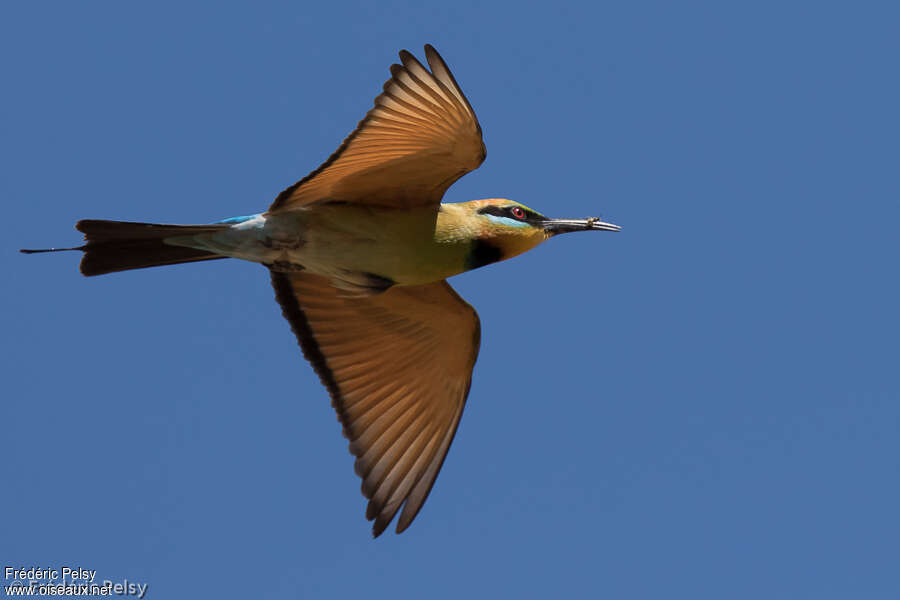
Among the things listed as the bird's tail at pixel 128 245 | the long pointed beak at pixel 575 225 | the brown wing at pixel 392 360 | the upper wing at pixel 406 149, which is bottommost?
the brown wing at pixel 392 360

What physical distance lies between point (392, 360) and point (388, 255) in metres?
1.02

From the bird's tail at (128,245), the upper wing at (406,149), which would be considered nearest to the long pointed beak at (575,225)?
the upper wing at (406,149)

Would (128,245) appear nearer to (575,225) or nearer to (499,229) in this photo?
(499,229)

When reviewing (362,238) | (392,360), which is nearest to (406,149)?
(362,238)

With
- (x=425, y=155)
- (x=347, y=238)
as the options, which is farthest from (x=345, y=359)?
(x=425, y=155)

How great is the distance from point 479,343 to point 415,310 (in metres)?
0.42

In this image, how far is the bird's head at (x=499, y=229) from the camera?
640 cm

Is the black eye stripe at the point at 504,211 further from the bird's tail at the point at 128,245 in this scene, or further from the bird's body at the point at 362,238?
the bird's tail at the point at 128,245

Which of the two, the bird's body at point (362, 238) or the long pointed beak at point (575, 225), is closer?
the bird's body at point (362, 238)

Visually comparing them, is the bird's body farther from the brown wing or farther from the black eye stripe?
the brown wing

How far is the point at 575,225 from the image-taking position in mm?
6840

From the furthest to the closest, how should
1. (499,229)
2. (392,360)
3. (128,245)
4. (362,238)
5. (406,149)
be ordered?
(392,360), (499,229), (362,238), (128,245), (406,149)

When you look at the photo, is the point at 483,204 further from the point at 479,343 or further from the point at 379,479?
the point at 379,479

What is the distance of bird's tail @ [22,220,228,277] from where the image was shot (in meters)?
6.09
